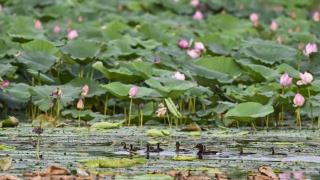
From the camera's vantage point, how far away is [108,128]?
5.45 m

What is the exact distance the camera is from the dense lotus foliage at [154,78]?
5.74 m

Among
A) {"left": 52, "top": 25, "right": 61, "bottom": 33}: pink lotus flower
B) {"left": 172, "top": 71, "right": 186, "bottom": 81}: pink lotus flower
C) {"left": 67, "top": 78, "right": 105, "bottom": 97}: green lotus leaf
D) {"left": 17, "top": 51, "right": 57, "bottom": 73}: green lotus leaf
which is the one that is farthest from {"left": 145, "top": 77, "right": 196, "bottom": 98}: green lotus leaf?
{"left": 52, "top": 25, "right": 61, "bottom": 33}: pink lotus flower

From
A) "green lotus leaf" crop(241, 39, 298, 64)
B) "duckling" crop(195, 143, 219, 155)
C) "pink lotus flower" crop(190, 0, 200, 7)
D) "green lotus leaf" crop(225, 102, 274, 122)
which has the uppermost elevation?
"pink lotus flower" crop(190, 0, 200, 7)

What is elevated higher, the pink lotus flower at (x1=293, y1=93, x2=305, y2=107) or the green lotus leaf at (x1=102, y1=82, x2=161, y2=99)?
the green lotus leaf at (x1=102, y1=82, x2=161, y2=99)

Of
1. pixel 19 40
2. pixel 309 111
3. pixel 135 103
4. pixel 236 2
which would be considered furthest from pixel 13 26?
pixel 236 2

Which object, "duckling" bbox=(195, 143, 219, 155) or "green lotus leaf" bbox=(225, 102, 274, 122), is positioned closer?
"duckling" bbox=(195, 143, 219, 155)

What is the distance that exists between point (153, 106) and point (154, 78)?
0.17m

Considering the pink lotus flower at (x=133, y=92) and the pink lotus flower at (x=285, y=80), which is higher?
the pink lotus flower at (x=285, y=80)

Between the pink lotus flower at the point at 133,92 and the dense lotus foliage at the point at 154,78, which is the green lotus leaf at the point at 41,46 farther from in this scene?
the pink lotus flower at the point at 133,92

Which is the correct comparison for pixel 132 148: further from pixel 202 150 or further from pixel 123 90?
pixel 123 90

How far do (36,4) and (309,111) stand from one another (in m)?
5.09

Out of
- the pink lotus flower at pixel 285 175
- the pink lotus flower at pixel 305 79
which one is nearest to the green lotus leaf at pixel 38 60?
the pink lotus flower at pixel 305 79

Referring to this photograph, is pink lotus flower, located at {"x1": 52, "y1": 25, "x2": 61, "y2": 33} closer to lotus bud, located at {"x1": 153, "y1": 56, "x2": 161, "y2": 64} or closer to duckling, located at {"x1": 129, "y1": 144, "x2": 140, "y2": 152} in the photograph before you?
lotus bud, located at {"x1": 153, "y1": 56, "x2": 161, "y2": 64}

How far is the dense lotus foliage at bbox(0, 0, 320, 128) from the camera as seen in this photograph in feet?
18.8
